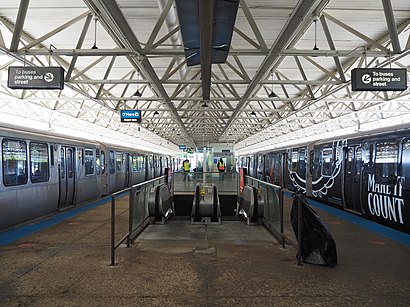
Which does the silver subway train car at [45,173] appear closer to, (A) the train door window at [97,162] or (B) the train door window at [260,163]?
(A) the train door window at [97,162]

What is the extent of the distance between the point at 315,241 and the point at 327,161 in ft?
24.6

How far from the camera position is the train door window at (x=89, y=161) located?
40.9ft

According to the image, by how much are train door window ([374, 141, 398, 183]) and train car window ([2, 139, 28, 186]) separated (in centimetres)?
890

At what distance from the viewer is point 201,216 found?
10.2m

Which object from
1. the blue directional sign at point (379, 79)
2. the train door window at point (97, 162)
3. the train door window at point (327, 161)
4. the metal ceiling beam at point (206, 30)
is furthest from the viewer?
the train door window at point (97, 162)

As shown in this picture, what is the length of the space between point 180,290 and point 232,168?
2271 cm

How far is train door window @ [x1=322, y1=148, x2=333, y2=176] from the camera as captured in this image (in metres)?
11.8

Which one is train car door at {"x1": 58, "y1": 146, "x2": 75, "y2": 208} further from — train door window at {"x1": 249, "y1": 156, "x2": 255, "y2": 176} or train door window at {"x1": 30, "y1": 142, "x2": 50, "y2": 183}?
train door window at {"x1": 249, "y1": 156, "x2": 255, "y2": 176}

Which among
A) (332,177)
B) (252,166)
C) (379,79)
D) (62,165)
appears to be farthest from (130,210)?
(252,166)

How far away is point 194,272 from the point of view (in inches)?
190

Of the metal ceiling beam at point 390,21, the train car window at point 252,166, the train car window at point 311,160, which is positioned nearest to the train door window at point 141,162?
the train car window at point 252,166

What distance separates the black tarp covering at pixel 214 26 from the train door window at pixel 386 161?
4666 mm

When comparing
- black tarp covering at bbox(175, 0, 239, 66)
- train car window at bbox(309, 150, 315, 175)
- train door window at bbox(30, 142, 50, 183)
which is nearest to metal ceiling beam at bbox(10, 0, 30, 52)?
train door window at bbox(30, 142, 50, 183)

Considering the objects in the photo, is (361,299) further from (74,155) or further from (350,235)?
(74,155)
